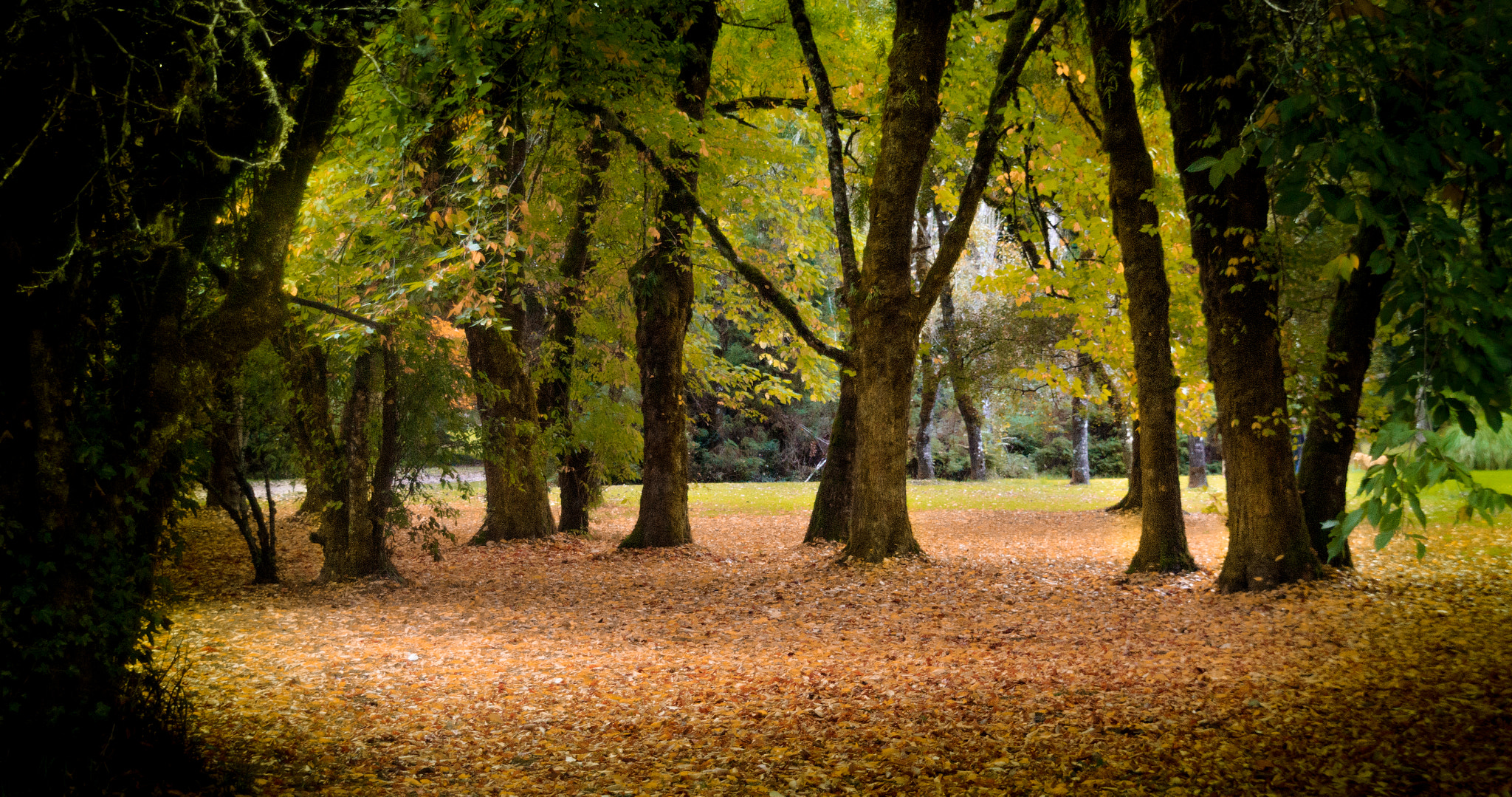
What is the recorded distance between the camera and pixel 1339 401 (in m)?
7.78

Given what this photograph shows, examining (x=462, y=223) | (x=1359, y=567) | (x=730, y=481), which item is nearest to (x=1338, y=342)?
(x=1359, y=567)

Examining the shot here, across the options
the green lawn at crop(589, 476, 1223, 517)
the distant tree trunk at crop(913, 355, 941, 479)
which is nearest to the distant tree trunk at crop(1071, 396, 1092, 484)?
the green lawn at crop(589, 476, 1223, 517)

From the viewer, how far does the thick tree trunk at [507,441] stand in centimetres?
1041

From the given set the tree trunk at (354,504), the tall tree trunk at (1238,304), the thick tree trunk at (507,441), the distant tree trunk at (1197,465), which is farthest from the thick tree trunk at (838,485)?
the distant tree trunk at (1197,465)

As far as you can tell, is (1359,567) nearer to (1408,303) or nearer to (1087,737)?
(1087,737)

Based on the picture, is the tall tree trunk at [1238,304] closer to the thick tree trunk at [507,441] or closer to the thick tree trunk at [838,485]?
the thick tree trunk at [838,485]

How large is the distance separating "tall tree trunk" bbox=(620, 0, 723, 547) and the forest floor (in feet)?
6.30

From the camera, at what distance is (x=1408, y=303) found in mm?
2367

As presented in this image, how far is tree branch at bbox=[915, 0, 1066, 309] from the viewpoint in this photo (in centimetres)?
924

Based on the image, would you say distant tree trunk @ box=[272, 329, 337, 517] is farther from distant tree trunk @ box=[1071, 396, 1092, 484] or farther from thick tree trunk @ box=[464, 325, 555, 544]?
distant tree trunk @ box=[1071, 396, 1092, 484]

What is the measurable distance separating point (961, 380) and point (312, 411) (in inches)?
525

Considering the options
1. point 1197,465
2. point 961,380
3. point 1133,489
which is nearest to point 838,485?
point 1133,489

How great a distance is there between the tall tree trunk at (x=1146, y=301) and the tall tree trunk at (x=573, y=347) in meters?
5.86

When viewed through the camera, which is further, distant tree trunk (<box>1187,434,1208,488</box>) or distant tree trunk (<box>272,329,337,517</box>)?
distant tree trunk (<box>1187,434,1208,488</box>)
